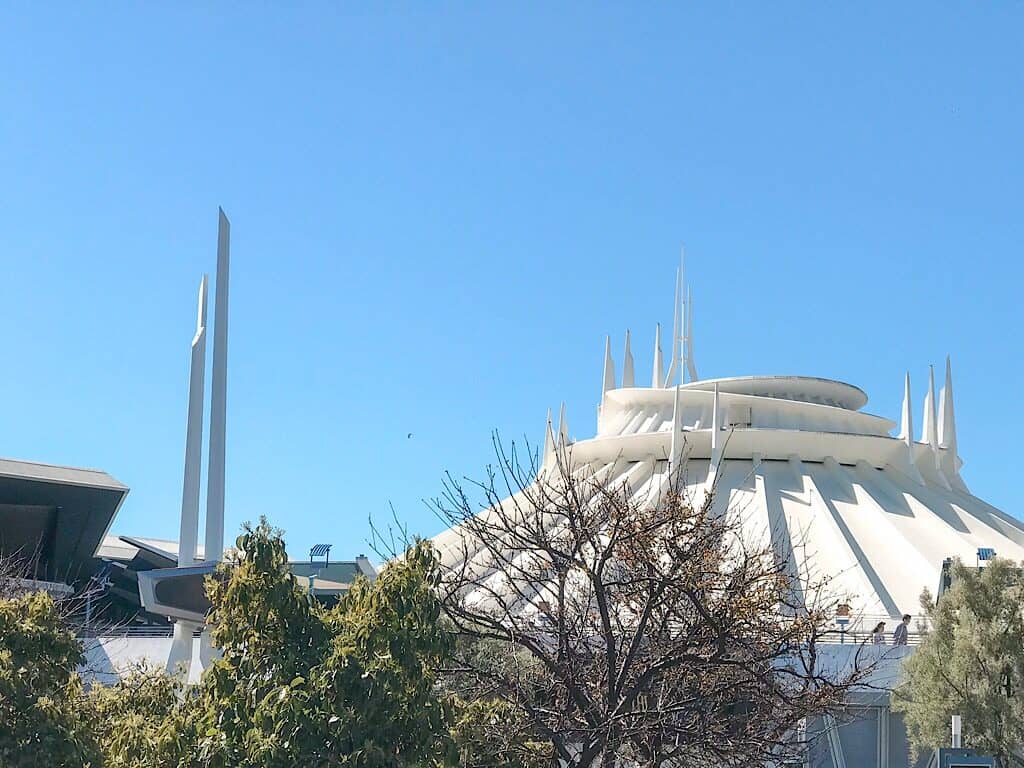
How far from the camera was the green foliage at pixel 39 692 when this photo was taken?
12914 millimetres

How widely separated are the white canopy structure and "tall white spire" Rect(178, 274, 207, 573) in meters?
13.6

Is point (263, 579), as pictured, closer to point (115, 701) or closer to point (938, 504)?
point (115, 701)

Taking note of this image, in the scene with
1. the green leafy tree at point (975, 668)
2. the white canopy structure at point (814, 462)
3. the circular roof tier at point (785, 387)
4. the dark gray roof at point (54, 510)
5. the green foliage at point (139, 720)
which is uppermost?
the circular roof tier at point (785, 387)

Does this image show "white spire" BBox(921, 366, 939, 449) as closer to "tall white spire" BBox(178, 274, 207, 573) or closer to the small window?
the small window

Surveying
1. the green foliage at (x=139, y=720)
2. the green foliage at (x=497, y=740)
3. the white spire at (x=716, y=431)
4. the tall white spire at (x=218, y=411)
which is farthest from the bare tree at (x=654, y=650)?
the white spire at (x=716, y=431)

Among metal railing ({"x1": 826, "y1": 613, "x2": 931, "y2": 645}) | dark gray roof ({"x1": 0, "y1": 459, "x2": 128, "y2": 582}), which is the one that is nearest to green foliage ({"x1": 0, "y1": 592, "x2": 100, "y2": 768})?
metal railing ({"x1": 826, "y1": 613, "x2": 931, "y2": 645})

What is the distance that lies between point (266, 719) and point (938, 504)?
36.8m

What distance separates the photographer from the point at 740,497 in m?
40.3

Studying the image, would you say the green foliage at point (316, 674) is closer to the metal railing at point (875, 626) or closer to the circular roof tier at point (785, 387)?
the metal railing at point (875, 626)

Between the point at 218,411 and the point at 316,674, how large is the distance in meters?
14.8

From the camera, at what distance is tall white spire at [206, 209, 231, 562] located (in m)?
25.1

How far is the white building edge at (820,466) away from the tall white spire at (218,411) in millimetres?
14387

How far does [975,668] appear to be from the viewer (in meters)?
22.0

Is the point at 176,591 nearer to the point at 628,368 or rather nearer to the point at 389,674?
the point at 389,674
